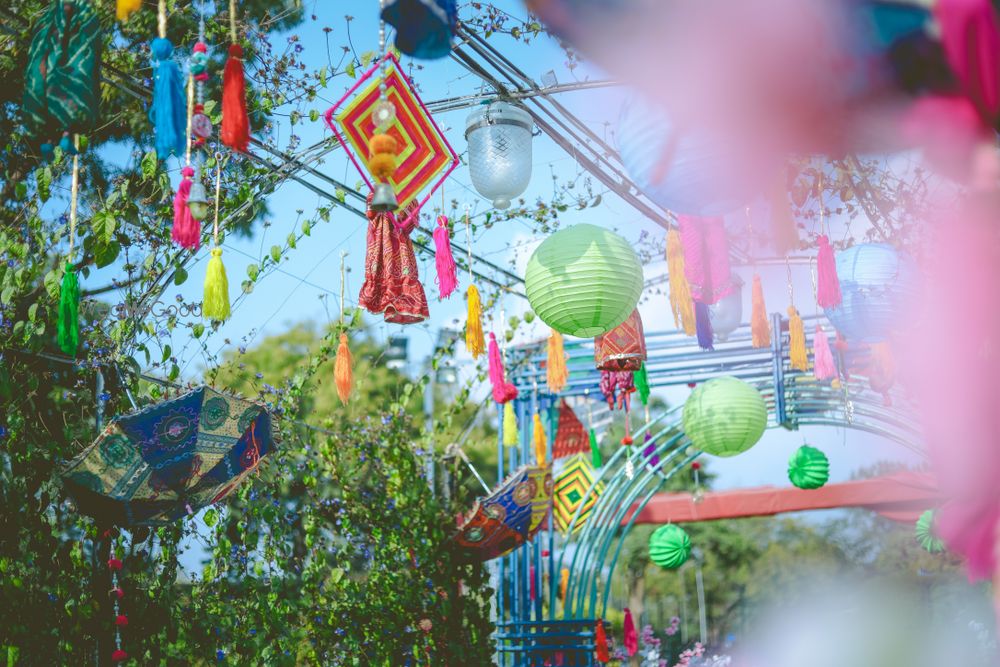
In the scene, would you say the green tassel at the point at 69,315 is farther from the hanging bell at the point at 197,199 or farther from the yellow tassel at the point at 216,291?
the hanging bell at the point at 197,199

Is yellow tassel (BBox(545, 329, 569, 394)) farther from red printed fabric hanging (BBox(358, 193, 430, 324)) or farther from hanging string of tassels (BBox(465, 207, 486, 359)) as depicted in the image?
red printed fabric hanging (BBox(358, 193, 430, 324))

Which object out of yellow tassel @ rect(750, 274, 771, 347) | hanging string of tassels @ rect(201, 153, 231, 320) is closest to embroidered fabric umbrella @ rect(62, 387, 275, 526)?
hanging string of tassels @ rect(201, 153, 231, 320)

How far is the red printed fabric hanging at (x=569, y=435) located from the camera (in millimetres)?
8375

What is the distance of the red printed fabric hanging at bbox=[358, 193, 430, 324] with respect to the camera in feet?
13.0

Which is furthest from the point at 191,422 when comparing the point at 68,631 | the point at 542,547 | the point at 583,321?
the point at 542,547

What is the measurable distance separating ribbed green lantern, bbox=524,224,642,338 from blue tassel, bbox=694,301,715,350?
1383 millimetres

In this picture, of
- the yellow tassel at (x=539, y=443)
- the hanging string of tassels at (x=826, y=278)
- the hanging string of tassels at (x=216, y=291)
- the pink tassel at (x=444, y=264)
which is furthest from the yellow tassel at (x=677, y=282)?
the yellow tassel at (x=539, y=443)

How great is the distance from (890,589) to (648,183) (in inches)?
54.6

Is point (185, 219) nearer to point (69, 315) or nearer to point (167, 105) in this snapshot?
point (167, 105)

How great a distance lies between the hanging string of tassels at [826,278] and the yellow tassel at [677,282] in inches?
24.8

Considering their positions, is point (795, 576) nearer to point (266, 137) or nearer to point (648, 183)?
point (266, 137)

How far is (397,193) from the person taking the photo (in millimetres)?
3609

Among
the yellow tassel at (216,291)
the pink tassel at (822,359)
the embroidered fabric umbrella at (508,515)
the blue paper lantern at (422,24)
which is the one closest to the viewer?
the blue paper lantern at (422,24)

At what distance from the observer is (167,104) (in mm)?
2873
